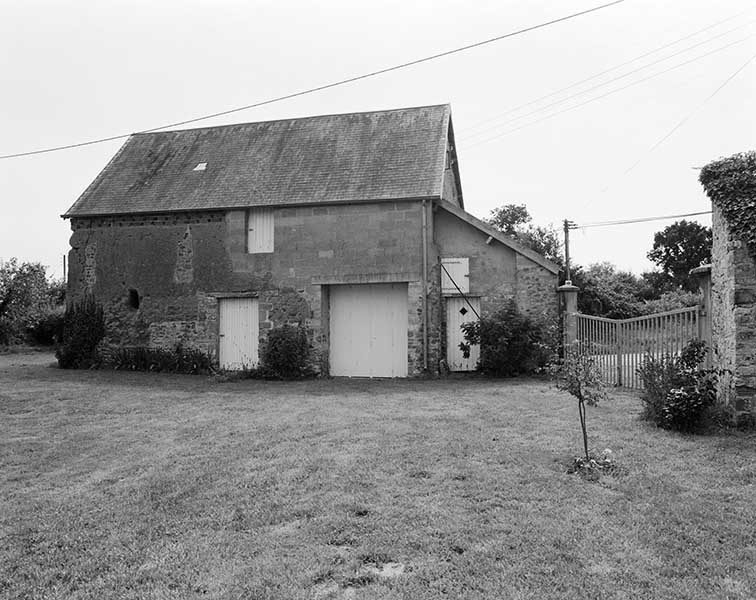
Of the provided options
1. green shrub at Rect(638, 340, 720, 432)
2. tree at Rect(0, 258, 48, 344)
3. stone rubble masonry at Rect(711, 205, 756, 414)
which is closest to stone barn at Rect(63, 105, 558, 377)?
green shrub at Rect(638, 340, 720, 432)

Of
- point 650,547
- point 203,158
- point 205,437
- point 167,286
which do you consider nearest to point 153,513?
point 205,437

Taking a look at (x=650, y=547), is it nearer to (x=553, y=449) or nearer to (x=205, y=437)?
(x=553, y=449)

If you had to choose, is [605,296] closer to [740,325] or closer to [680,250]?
[680,250]

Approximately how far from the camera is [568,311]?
14.4 metres

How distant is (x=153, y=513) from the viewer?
5.07m

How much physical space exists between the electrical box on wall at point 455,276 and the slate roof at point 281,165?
183cm

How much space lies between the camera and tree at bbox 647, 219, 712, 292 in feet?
153

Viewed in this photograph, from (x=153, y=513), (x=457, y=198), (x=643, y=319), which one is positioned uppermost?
(x=457, y=198)

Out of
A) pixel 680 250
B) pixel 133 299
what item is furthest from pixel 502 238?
pixel 680 250

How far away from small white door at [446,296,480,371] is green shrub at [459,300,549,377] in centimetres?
79

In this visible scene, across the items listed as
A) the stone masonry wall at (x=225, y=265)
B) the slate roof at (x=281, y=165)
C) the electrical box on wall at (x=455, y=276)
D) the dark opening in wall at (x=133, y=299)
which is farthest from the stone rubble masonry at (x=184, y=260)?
the electrical box on wall at (x=455, y=276)

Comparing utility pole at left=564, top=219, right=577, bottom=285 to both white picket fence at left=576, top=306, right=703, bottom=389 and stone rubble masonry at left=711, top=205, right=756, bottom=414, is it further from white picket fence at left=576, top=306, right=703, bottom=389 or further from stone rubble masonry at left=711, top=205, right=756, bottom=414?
stone rubble masonry at left=711, top=205, right=756, bottom=414

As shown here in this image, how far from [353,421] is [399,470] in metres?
2.76

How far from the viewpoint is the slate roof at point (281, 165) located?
15.9 m
